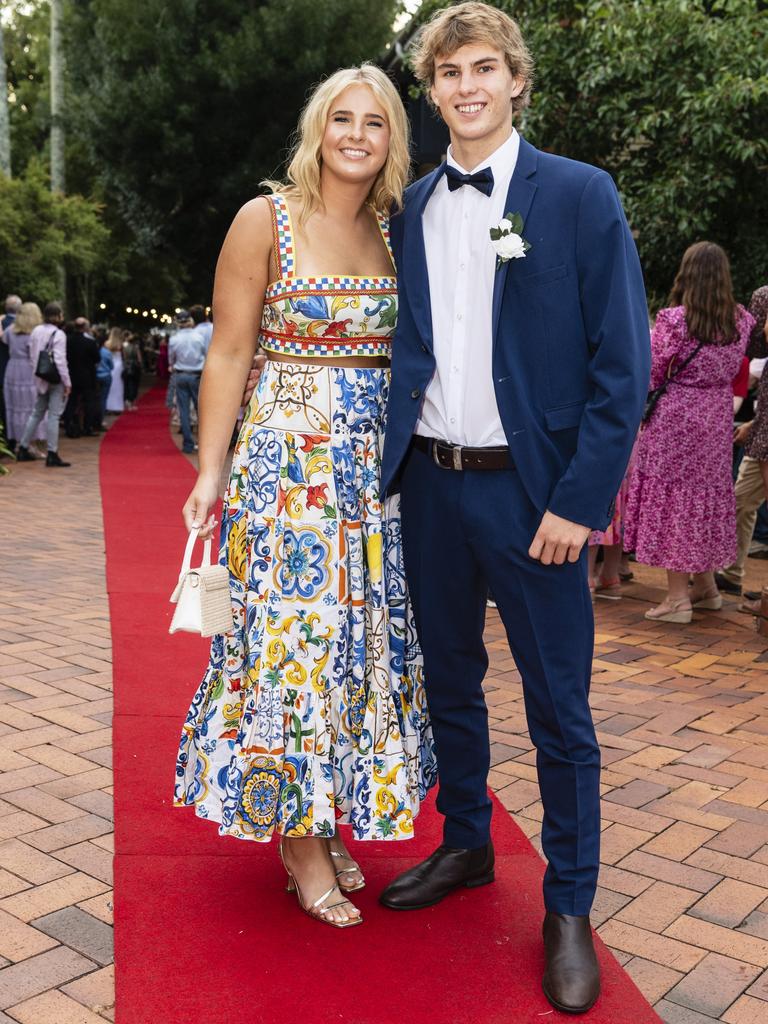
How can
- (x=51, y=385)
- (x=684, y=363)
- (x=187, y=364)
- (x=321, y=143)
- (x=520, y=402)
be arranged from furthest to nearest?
(x=187, y=364), (x=51, y=385), (x=684, y=363), (x=321, y=143), (x=520, y=402)

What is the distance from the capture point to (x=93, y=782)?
3.68m

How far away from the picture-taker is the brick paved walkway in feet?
8.64

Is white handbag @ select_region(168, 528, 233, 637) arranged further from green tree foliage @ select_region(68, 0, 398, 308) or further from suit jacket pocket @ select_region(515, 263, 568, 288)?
green tree foliage @ select_region(68, 0, 398, 308)

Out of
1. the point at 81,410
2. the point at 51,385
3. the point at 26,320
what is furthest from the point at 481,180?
the point at 81,410

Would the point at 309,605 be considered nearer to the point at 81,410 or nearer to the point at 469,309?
the point at 469,309

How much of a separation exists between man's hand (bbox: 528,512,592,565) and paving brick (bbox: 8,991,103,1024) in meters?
1.40

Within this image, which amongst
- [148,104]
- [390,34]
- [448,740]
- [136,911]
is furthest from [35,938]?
[390,34]

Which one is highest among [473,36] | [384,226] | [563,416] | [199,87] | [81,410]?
[199,87]

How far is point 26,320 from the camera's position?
1305 centimetres

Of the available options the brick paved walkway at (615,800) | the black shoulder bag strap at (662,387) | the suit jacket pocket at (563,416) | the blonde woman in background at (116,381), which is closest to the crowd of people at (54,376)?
the blonde woman in background at (116,381)

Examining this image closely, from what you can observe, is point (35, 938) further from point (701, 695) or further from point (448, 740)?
point (701, 695)

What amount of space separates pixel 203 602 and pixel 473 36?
1.47m

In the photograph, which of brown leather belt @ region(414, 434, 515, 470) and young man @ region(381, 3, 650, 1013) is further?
brown leather belt @ region(414, 434, 515, 470)

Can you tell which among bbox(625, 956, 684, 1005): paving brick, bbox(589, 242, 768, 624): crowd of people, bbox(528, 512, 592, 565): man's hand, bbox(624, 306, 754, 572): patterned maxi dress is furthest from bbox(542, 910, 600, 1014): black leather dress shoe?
bbox(624, 306, 754, 572): patterned maxi dress
